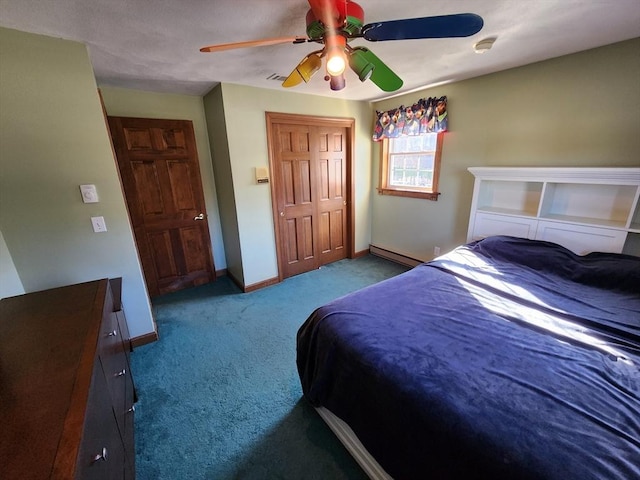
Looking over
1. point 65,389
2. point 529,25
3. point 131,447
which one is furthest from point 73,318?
point 529,25

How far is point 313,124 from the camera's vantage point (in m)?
3.30

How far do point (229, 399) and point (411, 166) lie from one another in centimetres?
330

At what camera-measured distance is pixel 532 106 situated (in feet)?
7.84

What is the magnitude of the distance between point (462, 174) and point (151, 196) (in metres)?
3.52

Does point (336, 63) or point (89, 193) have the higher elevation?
point (336, 63)

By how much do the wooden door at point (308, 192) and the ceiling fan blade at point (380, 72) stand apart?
1.66 metres

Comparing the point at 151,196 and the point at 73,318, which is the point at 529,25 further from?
the point at 151,196

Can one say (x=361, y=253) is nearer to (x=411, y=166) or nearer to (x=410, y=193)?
(x=410, y=193)

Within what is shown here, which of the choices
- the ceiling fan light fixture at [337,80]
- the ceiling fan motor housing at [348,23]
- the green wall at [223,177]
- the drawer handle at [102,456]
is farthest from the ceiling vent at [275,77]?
the drawer handle at [102,456]

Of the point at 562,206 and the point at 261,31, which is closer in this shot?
the point at 261,31

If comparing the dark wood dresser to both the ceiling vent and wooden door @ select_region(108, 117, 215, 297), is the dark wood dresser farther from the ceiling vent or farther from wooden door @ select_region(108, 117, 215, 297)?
the ceiling vent

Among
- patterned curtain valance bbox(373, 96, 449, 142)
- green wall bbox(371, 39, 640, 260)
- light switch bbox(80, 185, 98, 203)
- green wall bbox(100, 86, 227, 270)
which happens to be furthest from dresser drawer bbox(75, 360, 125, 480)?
patterned curtain valance bbox(373, 96, 449, 142)

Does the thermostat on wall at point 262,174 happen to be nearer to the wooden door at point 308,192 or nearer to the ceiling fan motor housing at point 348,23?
the wooden door at point 308,192

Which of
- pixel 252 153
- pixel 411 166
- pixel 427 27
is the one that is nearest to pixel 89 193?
pixel 252 153
